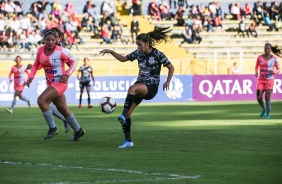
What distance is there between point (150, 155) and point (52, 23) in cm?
3267

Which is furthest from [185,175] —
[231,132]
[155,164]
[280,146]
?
[231,132]

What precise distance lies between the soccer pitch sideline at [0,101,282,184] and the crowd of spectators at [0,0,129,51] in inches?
925

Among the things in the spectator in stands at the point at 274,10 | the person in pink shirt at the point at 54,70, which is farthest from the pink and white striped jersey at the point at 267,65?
the spectator in stands at the point at 274,10

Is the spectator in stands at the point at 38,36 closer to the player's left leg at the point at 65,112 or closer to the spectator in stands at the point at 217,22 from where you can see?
the spectator in stands at the point at 217,22

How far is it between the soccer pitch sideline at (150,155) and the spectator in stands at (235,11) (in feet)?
104

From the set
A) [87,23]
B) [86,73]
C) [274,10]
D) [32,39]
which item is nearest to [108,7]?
[87,23]

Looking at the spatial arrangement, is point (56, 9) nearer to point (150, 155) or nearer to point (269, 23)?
point (269, 23)

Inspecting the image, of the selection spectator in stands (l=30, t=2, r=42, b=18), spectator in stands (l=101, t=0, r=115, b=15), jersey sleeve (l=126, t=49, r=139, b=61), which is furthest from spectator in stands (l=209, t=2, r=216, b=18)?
jersey sleeve (l=126, t=49, r=139, b=61)

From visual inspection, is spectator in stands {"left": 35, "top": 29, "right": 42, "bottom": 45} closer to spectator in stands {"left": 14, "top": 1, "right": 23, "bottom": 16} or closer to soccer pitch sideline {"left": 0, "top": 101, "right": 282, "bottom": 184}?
spectator in stands {"left": 14, "top": 1, "right": 23, "bottom": 16}

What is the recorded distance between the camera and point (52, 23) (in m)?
45.2

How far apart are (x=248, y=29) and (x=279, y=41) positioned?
2.03m

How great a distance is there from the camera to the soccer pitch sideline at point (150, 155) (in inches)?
411

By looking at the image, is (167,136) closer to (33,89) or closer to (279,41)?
(33,89)

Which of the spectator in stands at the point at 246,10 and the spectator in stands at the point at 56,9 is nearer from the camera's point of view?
the spectator in stands at the point at 56,9
